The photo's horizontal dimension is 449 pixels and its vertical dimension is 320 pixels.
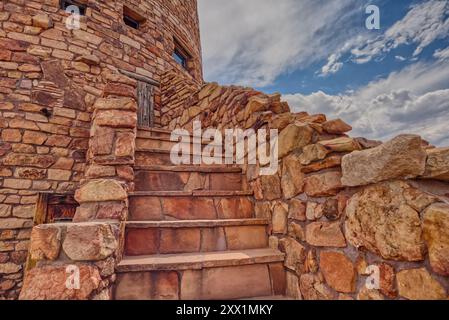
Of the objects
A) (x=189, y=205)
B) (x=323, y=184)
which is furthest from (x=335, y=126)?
(x=189, y=205)

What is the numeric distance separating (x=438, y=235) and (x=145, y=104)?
6029 millimetres

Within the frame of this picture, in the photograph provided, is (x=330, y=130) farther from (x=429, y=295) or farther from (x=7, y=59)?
(x=7, y=59)

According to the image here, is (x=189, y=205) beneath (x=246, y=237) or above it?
above

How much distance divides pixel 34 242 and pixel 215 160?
2.18 meters

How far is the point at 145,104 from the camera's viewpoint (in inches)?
→ 231

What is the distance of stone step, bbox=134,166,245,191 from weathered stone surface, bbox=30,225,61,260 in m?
1.15

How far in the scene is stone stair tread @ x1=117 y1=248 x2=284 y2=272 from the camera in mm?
1513

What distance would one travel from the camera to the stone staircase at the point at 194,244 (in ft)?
5.03

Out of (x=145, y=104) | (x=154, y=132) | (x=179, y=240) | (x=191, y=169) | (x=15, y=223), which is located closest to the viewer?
(x=179, y=240)

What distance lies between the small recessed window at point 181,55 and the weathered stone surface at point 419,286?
25.3 ft

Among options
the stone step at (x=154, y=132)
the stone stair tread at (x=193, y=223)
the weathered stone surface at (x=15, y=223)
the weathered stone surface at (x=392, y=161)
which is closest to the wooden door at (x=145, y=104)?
the stone step at (x=154, y=132)

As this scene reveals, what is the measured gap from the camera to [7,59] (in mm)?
3980

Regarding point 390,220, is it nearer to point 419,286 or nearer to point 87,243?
point 419,286

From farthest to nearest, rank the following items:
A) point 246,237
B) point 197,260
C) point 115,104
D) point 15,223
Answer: point 15,223 < point 115,104 < point 246,237 < point 197,260
